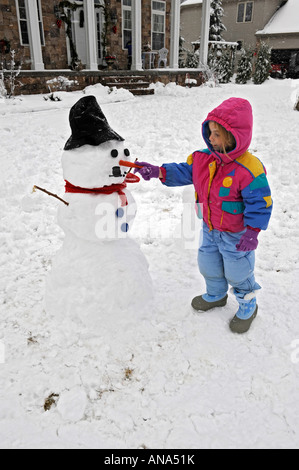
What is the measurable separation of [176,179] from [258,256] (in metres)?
1.49

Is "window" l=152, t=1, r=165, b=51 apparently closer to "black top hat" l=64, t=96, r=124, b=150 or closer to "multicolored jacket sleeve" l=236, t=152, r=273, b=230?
"black top hat" l=64, t=96, r=124, b=150

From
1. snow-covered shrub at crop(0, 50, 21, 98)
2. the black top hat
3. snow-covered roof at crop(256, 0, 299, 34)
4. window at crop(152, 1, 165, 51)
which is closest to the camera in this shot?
the black top hat

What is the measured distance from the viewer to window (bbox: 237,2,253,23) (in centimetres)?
2755

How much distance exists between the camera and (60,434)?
1755 mm

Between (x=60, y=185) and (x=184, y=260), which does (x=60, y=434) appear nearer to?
(x=184, y=260)

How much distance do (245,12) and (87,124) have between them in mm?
32422

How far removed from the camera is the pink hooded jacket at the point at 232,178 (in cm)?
193

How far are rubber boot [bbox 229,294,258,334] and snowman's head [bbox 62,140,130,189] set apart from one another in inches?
49.8

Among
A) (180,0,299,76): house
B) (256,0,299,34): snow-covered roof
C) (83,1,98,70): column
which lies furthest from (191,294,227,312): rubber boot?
(256,0,299,34): snow-covered roof

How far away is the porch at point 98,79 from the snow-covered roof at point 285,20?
15.4 m

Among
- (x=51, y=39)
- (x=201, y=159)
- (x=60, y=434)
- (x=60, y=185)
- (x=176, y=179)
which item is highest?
(x=51, y=39)

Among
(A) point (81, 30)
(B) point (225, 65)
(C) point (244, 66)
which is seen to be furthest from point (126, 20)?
(C) point (244, 66)

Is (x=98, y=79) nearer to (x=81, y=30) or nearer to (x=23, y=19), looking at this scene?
(x=23, y=19)

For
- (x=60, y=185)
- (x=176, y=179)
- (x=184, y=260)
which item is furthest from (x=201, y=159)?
(x=60, y=185)
